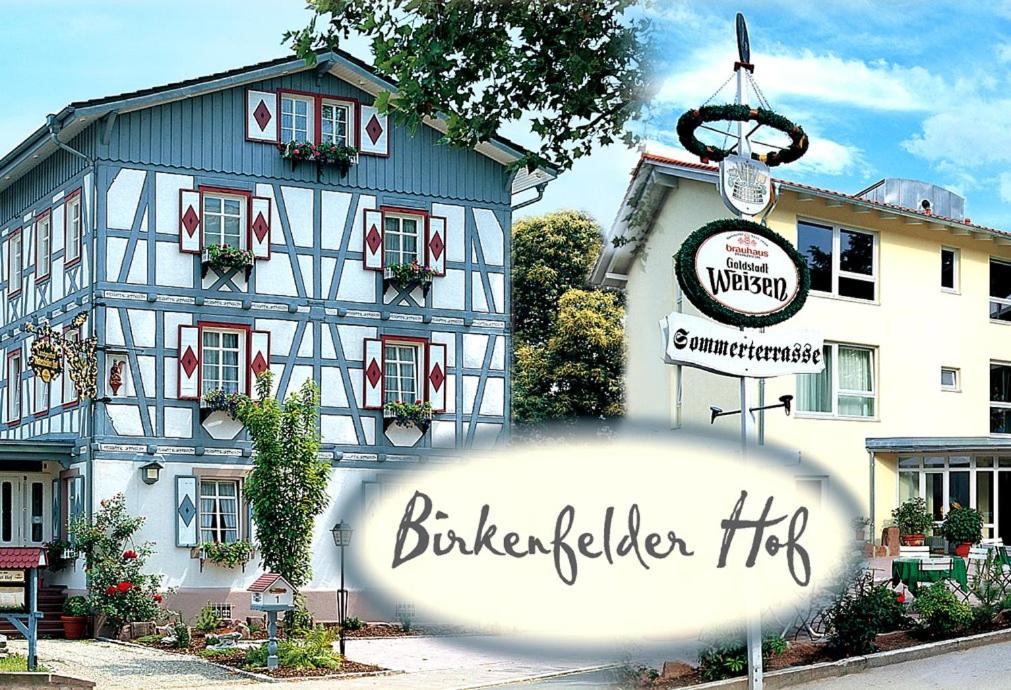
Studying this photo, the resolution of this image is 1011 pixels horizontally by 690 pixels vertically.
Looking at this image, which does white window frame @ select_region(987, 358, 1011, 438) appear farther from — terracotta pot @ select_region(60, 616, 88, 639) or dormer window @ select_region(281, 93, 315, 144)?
terracotta pot @ select_region(60, 616, 88, 639)

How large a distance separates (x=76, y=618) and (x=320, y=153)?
4707 mm

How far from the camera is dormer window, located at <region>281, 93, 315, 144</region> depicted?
14648 mm

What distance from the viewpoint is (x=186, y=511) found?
14.1 m

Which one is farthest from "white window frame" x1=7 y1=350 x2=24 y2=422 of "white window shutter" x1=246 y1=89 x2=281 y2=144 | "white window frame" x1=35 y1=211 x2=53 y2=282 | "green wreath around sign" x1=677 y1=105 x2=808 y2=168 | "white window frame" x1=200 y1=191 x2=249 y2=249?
"green wreath around sign" x1=677 y1=105 x2=808 y2=168

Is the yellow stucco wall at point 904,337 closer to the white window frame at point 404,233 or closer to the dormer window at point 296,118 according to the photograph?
the white window frame at point 404,233

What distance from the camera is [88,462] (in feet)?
45.5

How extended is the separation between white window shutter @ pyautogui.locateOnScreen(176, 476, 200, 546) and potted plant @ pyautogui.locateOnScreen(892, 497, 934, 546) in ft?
21.1

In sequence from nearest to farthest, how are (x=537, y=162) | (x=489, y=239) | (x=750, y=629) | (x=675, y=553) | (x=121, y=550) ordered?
(x=675, y=553), (x=750, y=629), (x=537, y=162), (x=121, y=550), (x=489, y=239)

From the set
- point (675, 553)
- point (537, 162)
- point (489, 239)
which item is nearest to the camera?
point (675, 553)

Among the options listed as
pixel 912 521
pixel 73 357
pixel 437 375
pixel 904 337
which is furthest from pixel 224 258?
pixel 912 521

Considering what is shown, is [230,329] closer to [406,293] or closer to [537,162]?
[406,293]

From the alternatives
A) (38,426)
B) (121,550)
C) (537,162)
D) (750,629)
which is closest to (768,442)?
(750,629)

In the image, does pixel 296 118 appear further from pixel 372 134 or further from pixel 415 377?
pixel 415 377

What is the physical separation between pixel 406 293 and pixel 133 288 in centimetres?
253
